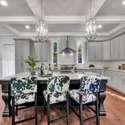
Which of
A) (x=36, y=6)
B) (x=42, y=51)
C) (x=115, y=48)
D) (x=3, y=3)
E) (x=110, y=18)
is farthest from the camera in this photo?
(x=42, y=51)

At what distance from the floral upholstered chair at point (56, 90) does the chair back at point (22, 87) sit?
13.3 inches

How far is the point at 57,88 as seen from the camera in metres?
3.54

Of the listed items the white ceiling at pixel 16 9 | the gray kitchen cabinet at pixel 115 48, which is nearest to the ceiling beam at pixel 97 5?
the white ceiling at pixel 16 9

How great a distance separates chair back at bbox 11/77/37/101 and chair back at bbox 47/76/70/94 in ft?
1.10

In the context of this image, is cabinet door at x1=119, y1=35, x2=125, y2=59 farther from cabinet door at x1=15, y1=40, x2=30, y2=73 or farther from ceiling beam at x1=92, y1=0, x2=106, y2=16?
cabinet door at x1=15, y1=40, x2=30, y2=73

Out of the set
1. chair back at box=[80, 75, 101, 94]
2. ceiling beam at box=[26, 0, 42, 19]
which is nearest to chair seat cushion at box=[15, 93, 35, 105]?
chair back at box=[80, 75, 101, 94]

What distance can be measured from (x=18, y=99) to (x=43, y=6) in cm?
283

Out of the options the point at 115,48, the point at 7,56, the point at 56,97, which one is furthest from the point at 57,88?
the point at 7,56

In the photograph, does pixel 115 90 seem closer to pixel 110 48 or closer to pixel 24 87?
pixel 110 48

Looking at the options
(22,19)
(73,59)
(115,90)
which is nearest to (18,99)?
(22,19)

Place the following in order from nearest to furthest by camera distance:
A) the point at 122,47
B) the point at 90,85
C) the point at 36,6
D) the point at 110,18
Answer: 1. the point at 90,85
2. the point at 36,6
3. the point at 110,18
4. the point at 122,47

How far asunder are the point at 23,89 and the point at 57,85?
67cm

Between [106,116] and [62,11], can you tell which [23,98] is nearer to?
[106,116]

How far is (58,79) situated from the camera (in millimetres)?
3523
